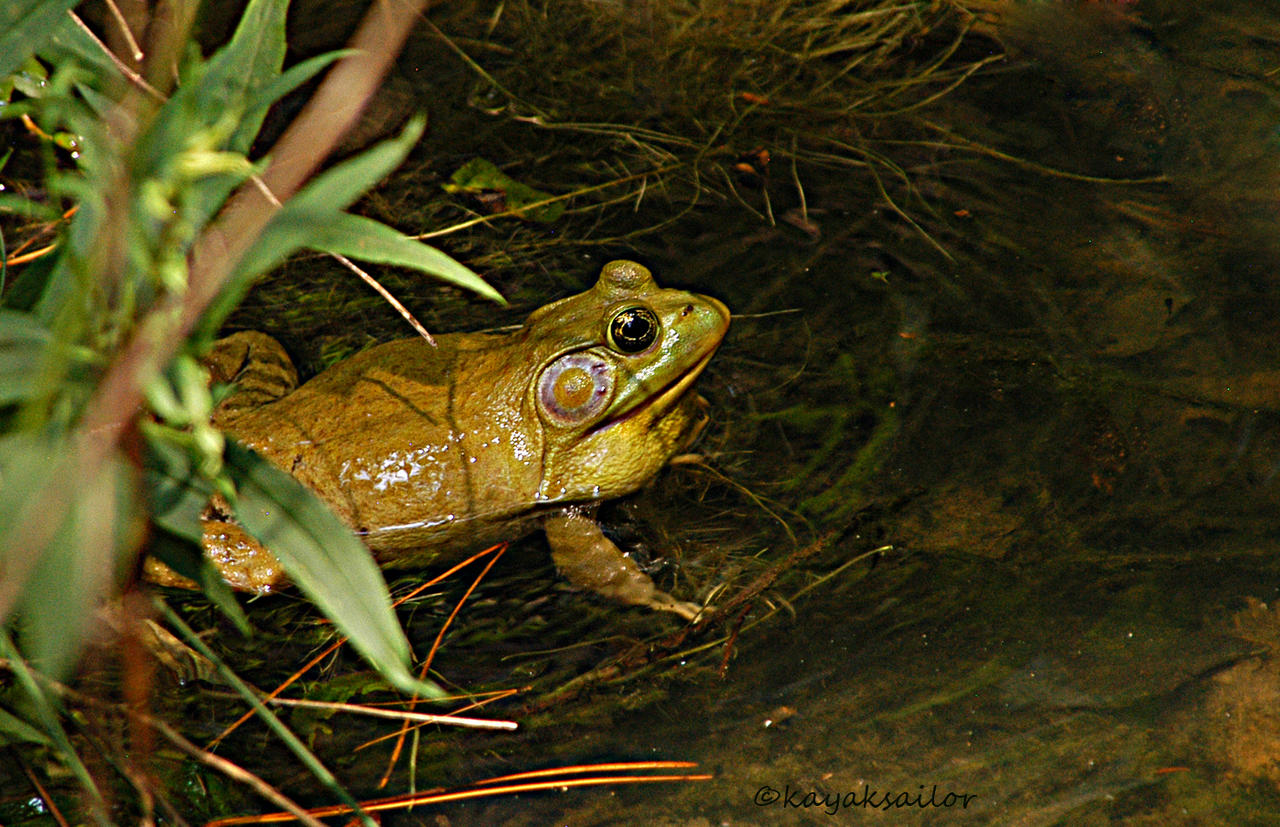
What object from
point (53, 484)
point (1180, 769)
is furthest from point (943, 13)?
point (53, 484)

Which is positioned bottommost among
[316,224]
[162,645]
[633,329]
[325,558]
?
[162,645]

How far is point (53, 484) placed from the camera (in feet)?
5.79

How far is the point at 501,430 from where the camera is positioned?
3.87 m

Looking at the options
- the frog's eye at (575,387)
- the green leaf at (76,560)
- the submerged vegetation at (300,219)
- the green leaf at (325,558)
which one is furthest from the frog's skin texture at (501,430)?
the green leaf at (76,560)

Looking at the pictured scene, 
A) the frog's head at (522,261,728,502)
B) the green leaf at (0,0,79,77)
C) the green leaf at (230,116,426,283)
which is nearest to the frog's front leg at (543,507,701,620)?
the frog's head at (522,261,728,502)

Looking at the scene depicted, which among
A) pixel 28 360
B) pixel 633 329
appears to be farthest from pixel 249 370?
pixel 28 360

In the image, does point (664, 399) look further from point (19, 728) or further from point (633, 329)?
point (19, 728)

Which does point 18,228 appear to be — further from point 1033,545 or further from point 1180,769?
point 1180,769

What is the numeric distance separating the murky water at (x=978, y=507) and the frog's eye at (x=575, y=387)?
0.54 m

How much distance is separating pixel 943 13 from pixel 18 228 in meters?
5.62

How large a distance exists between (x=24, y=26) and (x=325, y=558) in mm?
1454

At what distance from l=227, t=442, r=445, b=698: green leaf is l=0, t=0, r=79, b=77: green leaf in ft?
3.58

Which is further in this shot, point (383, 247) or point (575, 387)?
point (575, 387)

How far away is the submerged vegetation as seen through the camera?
1.75 meters
